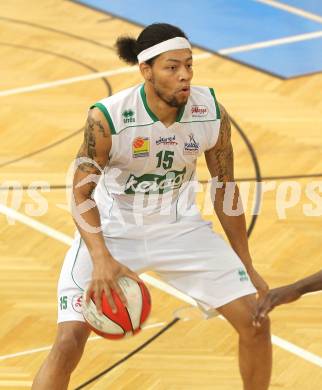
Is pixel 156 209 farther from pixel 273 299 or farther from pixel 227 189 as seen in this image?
pixel 273 299

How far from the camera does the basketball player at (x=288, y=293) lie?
5004 millimetres

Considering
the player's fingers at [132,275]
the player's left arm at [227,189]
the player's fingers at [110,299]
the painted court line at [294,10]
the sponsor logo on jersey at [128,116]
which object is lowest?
the player's fingers at [110,299]

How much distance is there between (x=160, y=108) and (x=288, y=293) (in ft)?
3.90

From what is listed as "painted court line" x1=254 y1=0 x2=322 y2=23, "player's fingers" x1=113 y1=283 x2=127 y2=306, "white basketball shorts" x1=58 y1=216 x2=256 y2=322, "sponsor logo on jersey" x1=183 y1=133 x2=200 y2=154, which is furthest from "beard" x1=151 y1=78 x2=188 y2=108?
"painted court line" x1=254 y1=0 x2=322 y2=23

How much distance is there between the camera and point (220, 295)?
17.6 ft

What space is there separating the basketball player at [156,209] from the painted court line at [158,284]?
891mm

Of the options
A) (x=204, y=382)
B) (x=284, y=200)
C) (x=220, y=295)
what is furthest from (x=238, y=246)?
(x=284, y=200)

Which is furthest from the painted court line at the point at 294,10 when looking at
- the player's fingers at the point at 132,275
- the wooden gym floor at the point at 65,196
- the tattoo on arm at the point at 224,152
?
the player's fingers at the point at 132,275

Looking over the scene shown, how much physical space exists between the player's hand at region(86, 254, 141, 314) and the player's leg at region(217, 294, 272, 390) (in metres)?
0.60

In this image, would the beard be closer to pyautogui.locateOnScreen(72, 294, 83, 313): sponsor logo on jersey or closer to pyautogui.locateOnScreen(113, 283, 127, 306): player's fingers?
pyautogui.locateOnScreen(113, 283, 127, 306): player's fingers

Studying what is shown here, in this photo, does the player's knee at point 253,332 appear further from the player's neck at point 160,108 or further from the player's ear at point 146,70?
the player's ear at point 146,70

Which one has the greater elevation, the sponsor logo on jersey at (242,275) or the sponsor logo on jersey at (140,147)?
the sponsor logo on jersey at (140,147)

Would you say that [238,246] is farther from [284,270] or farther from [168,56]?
[284,270]

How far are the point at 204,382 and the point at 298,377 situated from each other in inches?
22.0
